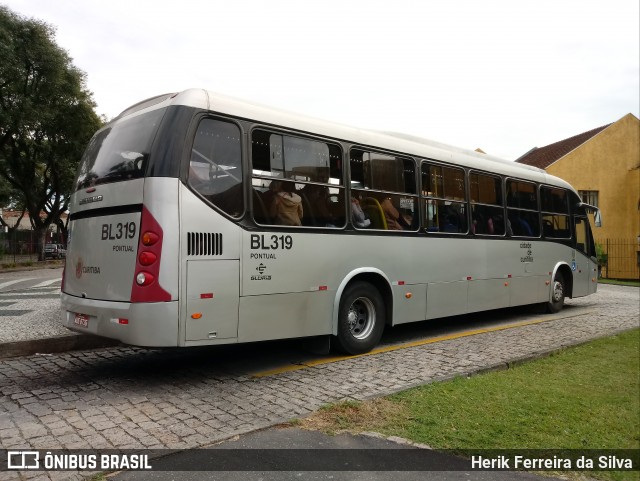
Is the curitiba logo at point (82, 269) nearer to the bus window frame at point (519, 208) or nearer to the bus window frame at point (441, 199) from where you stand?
the bus window frame at point (441, 199)

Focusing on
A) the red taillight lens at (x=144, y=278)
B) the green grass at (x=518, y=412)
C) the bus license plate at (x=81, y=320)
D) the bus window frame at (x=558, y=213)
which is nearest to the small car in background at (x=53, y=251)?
the bus window frame at (x=558, y=213)

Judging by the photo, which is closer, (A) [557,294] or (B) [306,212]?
(B) [306,212]

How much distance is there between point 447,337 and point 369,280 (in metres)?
2.07

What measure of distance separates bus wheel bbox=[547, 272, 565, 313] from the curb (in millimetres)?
9087

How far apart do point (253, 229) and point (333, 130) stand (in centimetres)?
198

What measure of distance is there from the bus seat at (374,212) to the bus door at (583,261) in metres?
6.98

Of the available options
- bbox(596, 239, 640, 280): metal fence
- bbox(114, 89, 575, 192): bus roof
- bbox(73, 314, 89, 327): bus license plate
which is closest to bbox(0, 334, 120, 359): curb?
bbox(73, 314, 89, 327): bus license plate

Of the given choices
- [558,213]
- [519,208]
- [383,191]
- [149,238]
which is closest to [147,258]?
[149,238]

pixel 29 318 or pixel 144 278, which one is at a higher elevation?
pixel 144 278

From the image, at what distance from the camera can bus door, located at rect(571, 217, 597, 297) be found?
Result: 1237 cm

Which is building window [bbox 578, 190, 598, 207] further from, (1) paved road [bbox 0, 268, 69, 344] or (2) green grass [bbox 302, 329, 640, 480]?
(1) paved road [bbox 0, 268, 69, 344]

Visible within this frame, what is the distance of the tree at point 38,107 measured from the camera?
24.3m

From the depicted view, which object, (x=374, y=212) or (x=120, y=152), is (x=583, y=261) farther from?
(x=120, y=152)

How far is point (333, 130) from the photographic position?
693 cm
